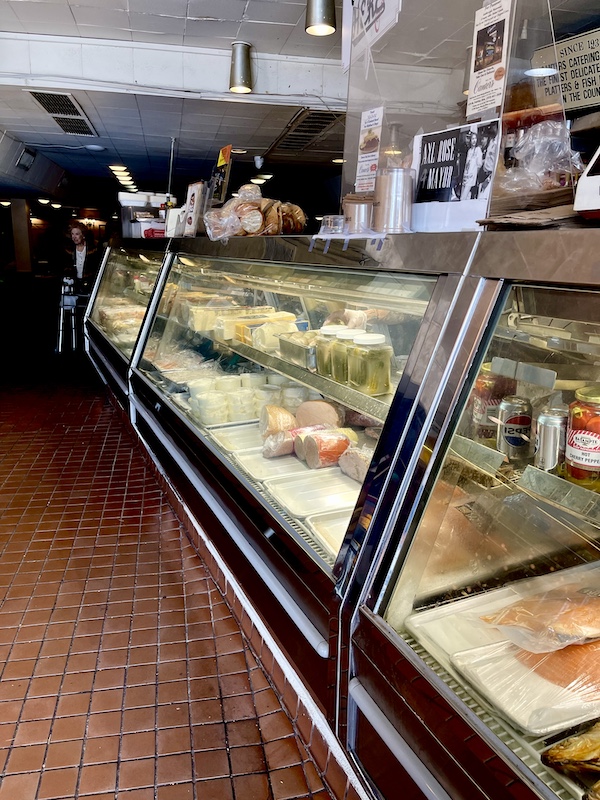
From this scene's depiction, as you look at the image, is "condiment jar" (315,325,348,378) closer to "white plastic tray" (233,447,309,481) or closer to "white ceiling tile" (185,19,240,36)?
"white plastic tray" (233,447,309,481)

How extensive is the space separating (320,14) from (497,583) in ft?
13.5

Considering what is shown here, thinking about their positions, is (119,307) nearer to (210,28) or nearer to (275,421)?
(210,28)

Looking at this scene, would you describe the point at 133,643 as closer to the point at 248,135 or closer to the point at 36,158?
the point at 248,135

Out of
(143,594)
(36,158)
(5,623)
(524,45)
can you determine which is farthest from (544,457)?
(36,158)

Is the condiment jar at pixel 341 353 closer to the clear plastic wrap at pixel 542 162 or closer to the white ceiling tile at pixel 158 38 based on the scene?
the clear plastic wrap at pixel 542 162

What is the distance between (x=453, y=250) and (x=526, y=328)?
0.24 meters

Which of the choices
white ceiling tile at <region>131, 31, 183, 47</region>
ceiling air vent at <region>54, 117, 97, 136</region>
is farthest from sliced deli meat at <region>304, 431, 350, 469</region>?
ceiling air vent at <region>54, 117, 97, 136</region>

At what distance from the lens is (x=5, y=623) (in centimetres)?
274

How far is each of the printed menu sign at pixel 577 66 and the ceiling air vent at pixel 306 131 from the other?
206 inches

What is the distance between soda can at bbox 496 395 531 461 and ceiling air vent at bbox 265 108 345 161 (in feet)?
20.0

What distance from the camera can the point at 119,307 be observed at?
6.34m

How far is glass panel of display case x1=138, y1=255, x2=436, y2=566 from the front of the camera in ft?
6.75

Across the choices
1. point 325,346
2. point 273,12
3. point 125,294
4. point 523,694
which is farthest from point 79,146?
point 523,694

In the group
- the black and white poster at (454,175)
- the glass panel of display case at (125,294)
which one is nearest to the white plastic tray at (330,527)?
the black and white poster at (454,175)
